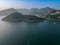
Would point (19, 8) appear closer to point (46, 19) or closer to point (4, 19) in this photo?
point (4, 19)

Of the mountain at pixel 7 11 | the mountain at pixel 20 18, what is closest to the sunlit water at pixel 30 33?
the mountain at pixel 20 18

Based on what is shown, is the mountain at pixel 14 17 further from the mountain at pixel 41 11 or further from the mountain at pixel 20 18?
the mountain at pixel 41 11

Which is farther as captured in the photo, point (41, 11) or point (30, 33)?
point (41, 11)

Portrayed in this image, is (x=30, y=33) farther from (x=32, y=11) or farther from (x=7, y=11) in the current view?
(x=7, y=11)

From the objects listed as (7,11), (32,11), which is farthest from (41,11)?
(7,11)

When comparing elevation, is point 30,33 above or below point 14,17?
below

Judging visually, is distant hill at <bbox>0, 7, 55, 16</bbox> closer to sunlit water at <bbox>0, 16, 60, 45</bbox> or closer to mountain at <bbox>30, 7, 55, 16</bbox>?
mountain at <bbox>30, 7, 55, 16</bbox>

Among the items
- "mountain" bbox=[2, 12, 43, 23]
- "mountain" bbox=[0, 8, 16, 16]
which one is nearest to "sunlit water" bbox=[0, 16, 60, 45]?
"mountain" bbox=[2, 12, 43, 23]

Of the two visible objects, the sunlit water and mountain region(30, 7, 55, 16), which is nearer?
the sunlit water
